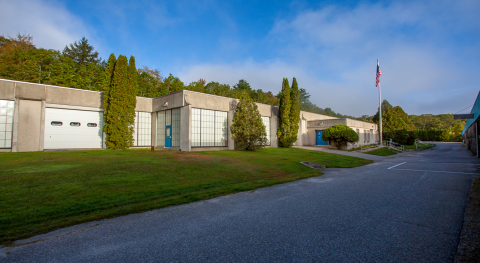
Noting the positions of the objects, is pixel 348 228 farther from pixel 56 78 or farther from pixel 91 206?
pixel 56 78

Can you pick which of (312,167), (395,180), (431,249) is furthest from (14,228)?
(312,167)

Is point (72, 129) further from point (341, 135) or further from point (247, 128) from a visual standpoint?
point (341, 135)

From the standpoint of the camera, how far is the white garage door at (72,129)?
16469 millimetres

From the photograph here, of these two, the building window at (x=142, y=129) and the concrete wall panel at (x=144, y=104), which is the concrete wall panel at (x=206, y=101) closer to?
the concrete wall panel at (x=144, y=104)

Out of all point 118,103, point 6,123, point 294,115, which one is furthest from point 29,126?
point 294,115

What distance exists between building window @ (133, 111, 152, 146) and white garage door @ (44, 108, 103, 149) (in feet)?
8.47

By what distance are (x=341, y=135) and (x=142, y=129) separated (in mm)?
19092

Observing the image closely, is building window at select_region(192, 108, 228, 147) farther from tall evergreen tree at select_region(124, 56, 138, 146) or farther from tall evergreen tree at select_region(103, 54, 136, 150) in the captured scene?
tall evergreen tree at select_region(103, 54, 136, 150)

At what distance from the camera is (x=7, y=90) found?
14766 millimetres

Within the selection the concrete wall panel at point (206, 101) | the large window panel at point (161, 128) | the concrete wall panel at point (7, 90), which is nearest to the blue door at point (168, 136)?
the large window panel at point (161, 128)

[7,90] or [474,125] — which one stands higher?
[7,90]

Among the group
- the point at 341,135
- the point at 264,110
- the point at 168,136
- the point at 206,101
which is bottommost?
the point at 168,136

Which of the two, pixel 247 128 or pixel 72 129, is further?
pixel 247 128

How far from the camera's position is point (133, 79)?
61.6 feet
